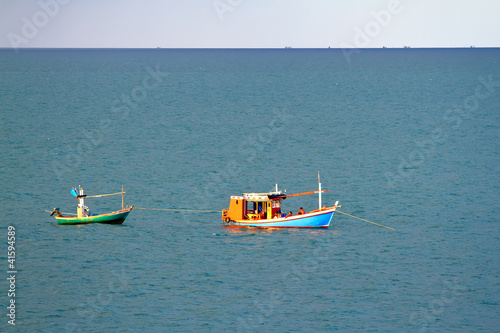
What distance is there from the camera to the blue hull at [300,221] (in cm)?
8624

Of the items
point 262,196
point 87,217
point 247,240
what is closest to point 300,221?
point 262,196

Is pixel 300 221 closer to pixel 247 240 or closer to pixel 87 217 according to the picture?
pixel 247 240

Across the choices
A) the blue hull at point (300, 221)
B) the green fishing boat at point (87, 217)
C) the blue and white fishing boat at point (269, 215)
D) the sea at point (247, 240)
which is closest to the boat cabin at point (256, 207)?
the blue and white fishing boat at point (269, 215)

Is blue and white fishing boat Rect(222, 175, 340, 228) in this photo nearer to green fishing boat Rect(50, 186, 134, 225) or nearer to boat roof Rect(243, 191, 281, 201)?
boat roof Rect(243, 191, 281, 201)

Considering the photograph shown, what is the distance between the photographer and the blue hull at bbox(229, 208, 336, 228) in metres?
86.2

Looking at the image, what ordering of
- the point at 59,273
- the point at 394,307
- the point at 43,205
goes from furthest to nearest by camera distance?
the point at 43,205
the point at 59,273
the point at 394,307

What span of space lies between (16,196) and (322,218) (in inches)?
1450

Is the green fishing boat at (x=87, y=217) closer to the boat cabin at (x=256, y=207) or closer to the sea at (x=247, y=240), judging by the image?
the sea at (x=247, y=240)

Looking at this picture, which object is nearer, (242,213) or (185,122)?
(242,213)

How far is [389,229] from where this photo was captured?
290 feet

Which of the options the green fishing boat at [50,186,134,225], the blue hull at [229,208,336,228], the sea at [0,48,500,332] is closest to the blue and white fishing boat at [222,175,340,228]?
the blue hull at [229,208,336,228]

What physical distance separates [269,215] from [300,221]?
10.2ft

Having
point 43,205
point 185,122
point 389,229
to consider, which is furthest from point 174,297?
point 185,122

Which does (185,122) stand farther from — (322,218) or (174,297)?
(174,297)
